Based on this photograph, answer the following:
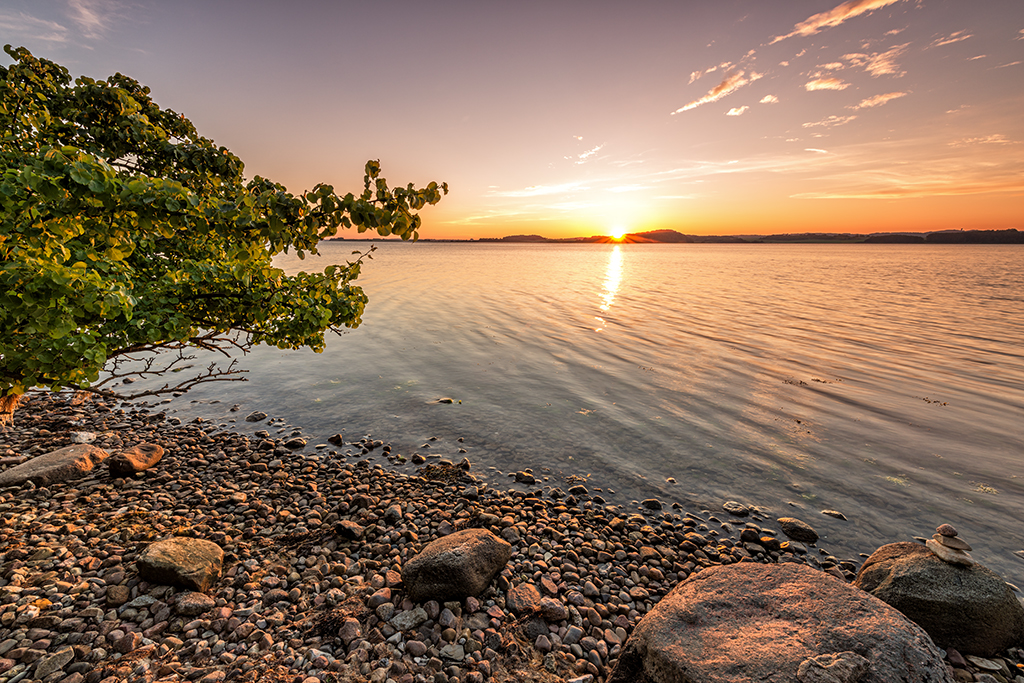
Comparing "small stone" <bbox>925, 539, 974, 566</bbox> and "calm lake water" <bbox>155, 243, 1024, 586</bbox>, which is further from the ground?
"small stone" <bbox>925, 539, 974, 566</bbox>

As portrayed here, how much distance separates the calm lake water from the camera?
1002 centimetres

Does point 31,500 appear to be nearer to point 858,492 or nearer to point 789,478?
point 789,478

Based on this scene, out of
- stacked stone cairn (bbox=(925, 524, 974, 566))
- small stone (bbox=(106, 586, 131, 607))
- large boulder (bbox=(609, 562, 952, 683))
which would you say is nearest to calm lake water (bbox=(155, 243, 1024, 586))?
stacked stone cairn (bbox=(925, 524, 974, 566))

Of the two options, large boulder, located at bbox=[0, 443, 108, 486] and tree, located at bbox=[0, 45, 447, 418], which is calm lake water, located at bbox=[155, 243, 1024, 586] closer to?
large boulder, located at bbox=[0, 443, 108, 486]

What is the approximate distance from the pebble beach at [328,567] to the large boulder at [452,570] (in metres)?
0.20

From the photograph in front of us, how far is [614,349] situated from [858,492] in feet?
43.3

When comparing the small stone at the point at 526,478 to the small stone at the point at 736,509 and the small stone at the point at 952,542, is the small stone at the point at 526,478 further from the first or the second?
the small stone at the point at 952,542

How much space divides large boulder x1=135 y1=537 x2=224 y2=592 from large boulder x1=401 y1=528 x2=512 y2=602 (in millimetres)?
2744

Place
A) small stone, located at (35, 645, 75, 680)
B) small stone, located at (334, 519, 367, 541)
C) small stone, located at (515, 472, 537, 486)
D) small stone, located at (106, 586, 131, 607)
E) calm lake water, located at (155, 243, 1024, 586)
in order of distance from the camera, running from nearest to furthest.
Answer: small stone, located at (35, 645, 75, 680) < small stone, located at (106, 586, 131, 607) < small stone, located at (334, 519, 367, 541) < calm lake water, located at (155, 243, 1024, 586) < small stone, located at (515, 472, 537, 486)

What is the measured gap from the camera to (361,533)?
7.69m

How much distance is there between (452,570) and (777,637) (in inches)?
161

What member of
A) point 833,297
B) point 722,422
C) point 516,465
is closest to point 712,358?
point 722,422

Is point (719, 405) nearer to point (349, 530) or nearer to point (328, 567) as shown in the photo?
point (349, 530)

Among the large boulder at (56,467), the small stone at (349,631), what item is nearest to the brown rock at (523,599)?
the small stone at (349,631)
